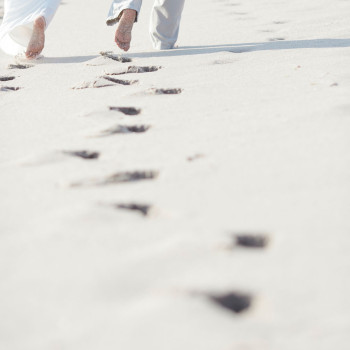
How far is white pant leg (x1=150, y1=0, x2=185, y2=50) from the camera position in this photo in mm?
2732

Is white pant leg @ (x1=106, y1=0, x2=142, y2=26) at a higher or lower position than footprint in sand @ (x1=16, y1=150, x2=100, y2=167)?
higher

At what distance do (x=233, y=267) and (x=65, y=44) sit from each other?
2.34m

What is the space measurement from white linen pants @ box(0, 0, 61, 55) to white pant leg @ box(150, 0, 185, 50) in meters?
0.44

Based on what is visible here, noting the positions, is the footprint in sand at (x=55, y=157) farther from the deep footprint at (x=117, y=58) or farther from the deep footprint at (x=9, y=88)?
the deep footprint at (x=117, y=58)

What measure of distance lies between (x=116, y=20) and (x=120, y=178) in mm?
1602

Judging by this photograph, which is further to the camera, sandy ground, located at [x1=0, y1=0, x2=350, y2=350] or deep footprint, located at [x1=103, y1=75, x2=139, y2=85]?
deep footprint, located at [x1=103, y1=75, x2=139, y2=85]

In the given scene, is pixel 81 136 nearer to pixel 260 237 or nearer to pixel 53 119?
pixel 53 119

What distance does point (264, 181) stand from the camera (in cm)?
118

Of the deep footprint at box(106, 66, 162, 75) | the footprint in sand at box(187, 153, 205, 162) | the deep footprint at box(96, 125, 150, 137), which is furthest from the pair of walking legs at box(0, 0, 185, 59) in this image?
the footprint in sand at box(187, 153, 205, 162)

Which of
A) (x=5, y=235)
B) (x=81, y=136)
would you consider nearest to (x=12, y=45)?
(x=81, y=136)

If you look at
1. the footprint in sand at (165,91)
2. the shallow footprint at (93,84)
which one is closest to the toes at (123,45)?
the shallow footprint at (93,84)

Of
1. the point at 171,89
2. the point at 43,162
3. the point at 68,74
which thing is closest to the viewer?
the point at 43,162

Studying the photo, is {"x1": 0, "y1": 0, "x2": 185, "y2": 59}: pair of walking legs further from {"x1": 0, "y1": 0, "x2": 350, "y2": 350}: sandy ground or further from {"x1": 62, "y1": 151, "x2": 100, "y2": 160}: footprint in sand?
{"x1": 62, "y1": 151, "x2": 100, "y2": 160}: footprint in sand

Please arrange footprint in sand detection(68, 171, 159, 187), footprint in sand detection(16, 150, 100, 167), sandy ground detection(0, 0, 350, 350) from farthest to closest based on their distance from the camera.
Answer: footprint in sand detection(16, 150, 100, 167), footprint in sand detection(68, 171, 159, 187), sandy ground detection(0, 0, 350, 350)
